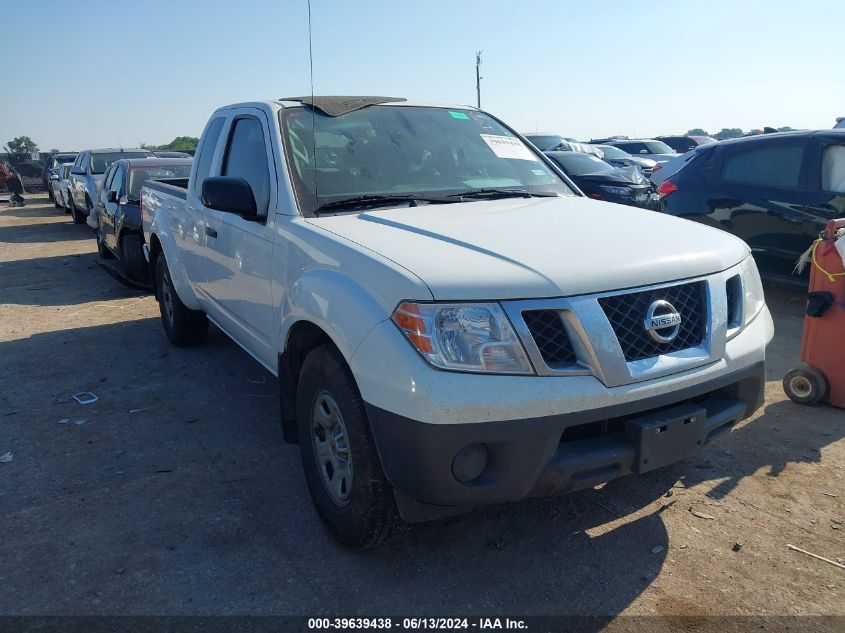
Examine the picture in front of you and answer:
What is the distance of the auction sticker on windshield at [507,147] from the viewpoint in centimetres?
429

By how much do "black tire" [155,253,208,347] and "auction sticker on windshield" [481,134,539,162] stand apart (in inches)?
118

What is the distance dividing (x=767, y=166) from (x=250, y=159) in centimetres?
538

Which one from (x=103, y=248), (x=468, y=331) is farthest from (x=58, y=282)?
(x=468, y=331)

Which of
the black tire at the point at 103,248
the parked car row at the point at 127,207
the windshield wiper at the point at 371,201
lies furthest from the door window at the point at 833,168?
the black tire at the point at 103,248

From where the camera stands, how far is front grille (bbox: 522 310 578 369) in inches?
98.5

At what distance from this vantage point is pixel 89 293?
30.2 feet

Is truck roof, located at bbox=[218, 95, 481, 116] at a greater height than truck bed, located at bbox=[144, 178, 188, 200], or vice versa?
truck roof, located at bbox=[218, 95, 481, 116]

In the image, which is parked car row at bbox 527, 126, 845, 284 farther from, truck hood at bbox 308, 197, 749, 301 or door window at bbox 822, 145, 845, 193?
truck hood at bbox 308, 197, 749, 301

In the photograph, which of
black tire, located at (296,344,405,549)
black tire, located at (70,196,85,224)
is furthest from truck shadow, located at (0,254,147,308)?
black tire, located at (296,344,405,549)

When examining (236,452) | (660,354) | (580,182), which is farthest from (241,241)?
(580,182)

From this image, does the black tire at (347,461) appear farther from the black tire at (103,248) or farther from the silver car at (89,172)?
the silver car at (89,172)

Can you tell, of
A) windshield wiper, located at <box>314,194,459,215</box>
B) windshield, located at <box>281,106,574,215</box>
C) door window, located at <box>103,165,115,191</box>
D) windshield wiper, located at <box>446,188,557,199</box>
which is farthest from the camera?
door window, located at <box>103,165,115,191</box>

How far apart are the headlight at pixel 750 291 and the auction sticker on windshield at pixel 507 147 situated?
5.18ft

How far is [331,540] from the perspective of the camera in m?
3.18
